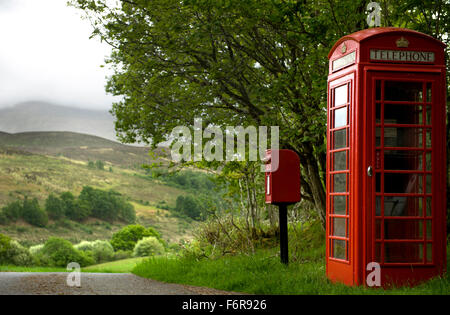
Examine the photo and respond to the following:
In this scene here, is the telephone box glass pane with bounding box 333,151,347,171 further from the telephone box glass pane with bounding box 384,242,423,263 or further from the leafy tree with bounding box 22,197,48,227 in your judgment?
the leafy tree with bounding box 22,197,48,227

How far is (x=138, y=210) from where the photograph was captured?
59.6 m

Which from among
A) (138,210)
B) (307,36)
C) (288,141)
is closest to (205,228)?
(288,141)

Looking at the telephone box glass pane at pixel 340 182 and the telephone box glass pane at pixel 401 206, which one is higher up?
the telephone box glass pane at pixel 340 182

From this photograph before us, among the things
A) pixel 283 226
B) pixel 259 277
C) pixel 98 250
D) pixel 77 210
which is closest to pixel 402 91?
pixel 283 226

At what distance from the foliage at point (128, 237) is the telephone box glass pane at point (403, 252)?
3333 centimetres

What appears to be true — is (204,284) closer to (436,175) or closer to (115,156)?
(436,175)

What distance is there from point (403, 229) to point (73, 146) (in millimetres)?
72282

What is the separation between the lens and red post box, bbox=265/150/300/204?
743 centimetres

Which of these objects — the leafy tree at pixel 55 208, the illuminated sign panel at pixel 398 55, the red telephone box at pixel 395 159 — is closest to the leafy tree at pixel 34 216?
the leafy tree at pixel 55 208

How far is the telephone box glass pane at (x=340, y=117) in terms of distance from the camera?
21.1 feet

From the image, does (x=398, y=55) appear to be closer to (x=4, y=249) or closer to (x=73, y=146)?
(x=4, y=249)

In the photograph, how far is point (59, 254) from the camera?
2519 centimetres

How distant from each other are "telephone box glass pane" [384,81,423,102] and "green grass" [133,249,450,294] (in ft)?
7.05

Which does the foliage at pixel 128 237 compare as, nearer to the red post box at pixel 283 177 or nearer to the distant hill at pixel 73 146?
the distant hill at pixel 73 146
